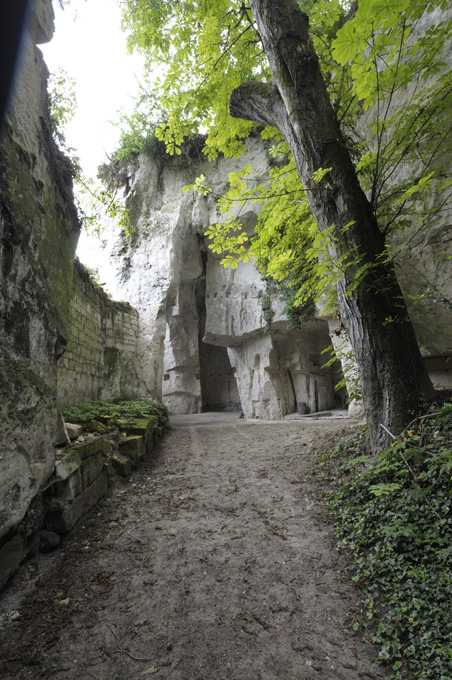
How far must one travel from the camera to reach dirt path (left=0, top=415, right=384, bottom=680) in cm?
150

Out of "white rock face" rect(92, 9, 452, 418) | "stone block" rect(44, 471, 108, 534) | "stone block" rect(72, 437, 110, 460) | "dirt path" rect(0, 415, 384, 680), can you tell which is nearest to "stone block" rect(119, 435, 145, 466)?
"stone block" rect(72, 437, 110, 460)

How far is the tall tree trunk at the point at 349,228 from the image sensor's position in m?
2.91

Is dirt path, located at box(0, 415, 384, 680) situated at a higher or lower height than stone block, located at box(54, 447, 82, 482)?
lower

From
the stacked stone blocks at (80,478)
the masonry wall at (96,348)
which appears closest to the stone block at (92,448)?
the stacked stone blocks at (80,478)

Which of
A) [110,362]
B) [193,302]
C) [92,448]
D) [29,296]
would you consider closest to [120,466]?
[92,448]

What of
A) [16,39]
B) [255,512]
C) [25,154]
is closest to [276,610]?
[255,512]

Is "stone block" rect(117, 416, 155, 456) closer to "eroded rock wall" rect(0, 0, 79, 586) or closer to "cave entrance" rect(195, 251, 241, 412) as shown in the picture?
"eroded rock wall" rect(0, 0, 79, 586)

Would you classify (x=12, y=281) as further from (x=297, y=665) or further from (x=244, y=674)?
(x=297, y=665)

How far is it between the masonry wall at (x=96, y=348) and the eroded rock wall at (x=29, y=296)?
10.2 ft

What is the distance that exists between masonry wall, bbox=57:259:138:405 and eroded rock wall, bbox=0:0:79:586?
3.10m

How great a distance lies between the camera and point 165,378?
1418 cm

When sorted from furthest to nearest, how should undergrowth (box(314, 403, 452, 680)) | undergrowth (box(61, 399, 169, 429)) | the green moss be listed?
the green moss, undergrowth (box(61, 399, 169, 429)), undergrowth (box(314, 403, 452, 680))

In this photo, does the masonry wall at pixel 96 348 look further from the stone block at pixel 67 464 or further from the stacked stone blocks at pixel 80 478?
the stone block at pixel 67 464

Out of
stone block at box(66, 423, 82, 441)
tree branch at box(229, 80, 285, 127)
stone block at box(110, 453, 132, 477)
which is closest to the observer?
stone block at box(66, 423, 82, 441)
